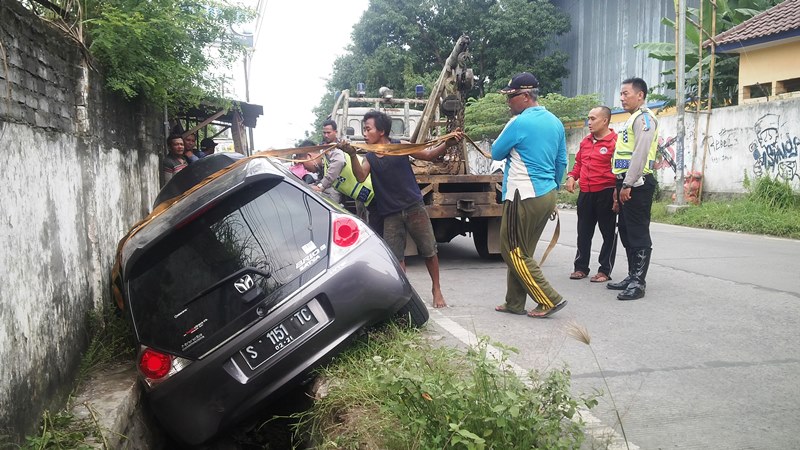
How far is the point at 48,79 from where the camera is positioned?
395 centimetres

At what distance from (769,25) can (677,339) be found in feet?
46.3

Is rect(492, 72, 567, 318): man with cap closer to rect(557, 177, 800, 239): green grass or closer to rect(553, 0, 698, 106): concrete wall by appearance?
rect(557, 177, 800, 239): green grass

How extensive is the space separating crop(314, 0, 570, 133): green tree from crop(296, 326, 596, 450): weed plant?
25.5 metres

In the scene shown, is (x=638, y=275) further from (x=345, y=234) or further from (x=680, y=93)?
(x=680, y=93)

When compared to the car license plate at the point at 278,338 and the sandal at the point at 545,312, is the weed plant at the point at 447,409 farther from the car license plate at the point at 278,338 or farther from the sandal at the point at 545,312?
the sandal at the point at 545,312

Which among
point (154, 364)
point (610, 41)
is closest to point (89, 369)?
point (154, 364)

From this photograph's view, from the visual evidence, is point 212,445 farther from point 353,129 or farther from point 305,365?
point 353,129

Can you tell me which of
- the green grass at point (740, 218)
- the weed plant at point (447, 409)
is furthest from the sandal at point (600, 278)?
the green grass at point (740, 218)

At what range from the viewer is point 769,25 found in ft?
51.0

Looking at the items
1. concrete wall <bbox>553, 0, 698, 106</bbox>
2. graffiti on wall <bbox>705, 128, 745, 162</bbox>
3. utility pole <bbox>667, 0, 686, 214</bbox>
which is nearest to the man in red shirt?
utility pole <bbox>667, 0, 686, 214</bbox>

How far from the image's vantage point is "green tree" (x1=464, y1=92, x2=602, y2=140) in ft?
78.7

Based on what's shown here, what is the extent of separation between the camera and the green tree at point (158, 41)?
16.1ft

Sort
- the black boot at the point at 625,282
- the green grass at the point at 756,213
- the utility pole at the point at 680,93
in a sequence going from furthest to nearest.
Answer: the utility pole at the point at 680,93 → the green grass at the point at 756,213 → the black boot at the point at 625,282

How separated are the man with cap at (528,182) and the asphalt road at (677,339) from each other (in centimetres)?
33
